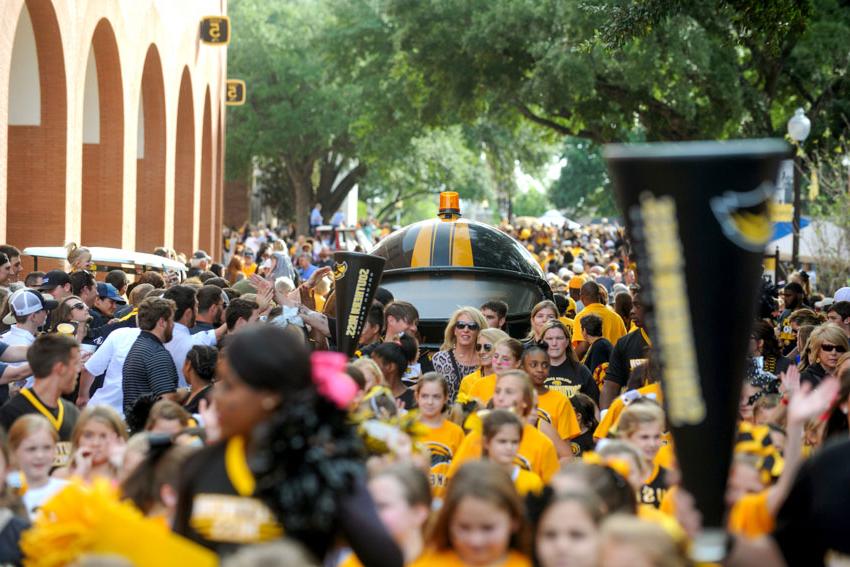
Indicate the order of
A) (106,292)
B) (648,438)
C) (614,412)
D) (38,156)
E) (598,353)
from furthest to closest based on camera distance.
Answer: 1. (38,156)
2. (106,292)
3. (598,353)
4. (614,412)
5. (648,438)

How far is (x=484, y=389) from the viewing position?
984cm

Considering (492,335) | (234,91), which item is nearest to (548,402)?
(492,335)

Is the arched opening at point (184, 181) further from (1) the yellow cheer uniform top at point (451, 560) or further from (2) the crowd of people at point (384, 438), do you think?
(1) the yellow cheer uniform top at point (451, 560)

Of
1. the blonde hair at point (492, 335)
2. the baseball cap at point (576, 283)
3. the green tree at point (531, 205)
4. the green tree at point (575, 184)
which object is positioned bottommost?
the blonde hair at point (492, 335)

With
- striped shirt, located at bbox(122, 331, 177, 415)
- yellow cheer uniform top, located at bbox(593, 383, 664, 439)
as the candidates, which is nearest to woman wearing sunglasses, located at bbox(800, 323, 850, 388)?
yellow cheer uniform top, located at bbox(593, 383, 664, 439)

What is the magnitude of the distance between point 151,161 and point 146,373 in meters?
23.1

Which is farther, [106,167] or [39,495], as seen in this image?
[106,167]

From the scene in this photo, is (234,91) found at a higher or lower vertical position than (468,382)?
higher

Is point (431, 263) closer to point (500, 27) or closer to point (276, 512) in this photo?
point (276, 512)

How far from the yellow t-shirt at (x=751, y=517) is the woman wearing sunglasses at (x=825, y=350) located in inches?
212

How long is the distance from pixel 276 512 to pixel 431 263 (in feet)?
37.1

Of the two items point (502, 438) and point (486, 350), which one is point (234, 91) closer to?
point (486, 350)

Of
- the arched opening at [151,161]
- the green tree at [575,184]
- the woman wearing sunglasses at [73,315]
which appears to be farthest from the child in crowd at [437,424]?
the green tree at [575,184]

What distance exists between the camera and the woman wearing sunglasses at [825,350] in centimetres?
1053
